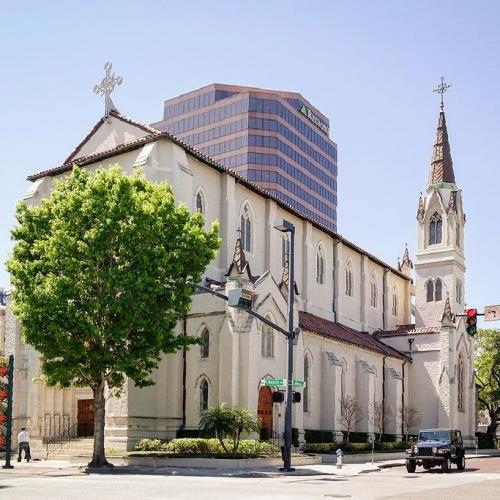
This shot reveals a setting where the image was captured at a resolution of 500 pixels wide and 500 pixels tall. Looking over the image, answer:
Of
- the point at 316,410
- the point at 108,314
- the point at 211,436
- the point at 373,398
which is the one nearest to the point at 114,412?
the point at 211,436

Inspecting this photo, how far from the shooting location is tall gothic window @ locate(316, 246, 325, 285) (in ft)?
175

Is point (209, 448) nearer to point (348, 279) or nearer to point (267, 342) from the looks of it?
point (267, 342)

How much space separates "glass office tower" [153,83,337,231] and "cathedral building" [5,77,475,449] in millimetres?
48424

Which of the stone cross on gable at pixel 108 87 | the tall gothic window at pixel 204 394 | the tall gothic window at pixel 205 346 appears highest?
the stone cross on gable at pixel 108 87

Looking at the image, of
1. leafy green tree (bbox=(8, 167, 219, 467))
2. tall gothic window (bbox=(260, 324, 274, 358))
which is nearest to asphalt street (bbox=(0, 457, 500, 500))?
leafy green tree (bbox=(8, 167, 219, 467))

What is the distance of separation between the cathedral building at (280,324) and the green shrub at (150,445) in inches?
71.9

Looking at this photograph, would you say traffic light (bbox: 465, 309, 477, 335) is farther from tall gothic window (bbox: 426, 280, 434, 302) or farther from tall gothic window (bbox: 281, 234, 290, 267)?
tall gothic window (bbox: 426, 280, 434, 302)

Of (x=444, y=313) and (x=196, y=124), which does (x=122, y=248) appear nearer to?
(x=444, y=313)

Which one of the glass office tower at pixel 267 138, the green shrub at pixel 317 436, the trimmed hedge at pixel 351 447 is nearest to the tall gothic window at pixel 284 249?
the green shrub at pixel 317 436

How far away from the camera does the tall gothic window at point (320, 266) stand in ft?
175

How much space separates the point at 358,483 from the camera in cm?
2344

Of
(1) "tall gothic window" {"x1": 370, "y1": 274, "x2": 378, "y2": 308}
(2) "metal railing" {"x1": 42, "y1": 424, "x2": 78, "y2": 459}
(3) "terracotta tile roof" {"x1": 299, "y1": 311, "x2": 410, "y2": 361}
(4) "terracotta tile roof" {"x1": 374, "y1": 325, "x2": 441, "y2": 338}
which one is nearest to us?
(2) "metal railing" {"x1": 42, "y1": 424, "x2": 78, "y2": 459}

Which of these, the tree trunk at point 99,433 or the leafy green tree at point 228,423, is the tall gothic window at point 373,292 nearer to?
the leafy green tree at point 228,423

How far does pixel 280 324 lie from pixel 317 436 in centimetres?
805
